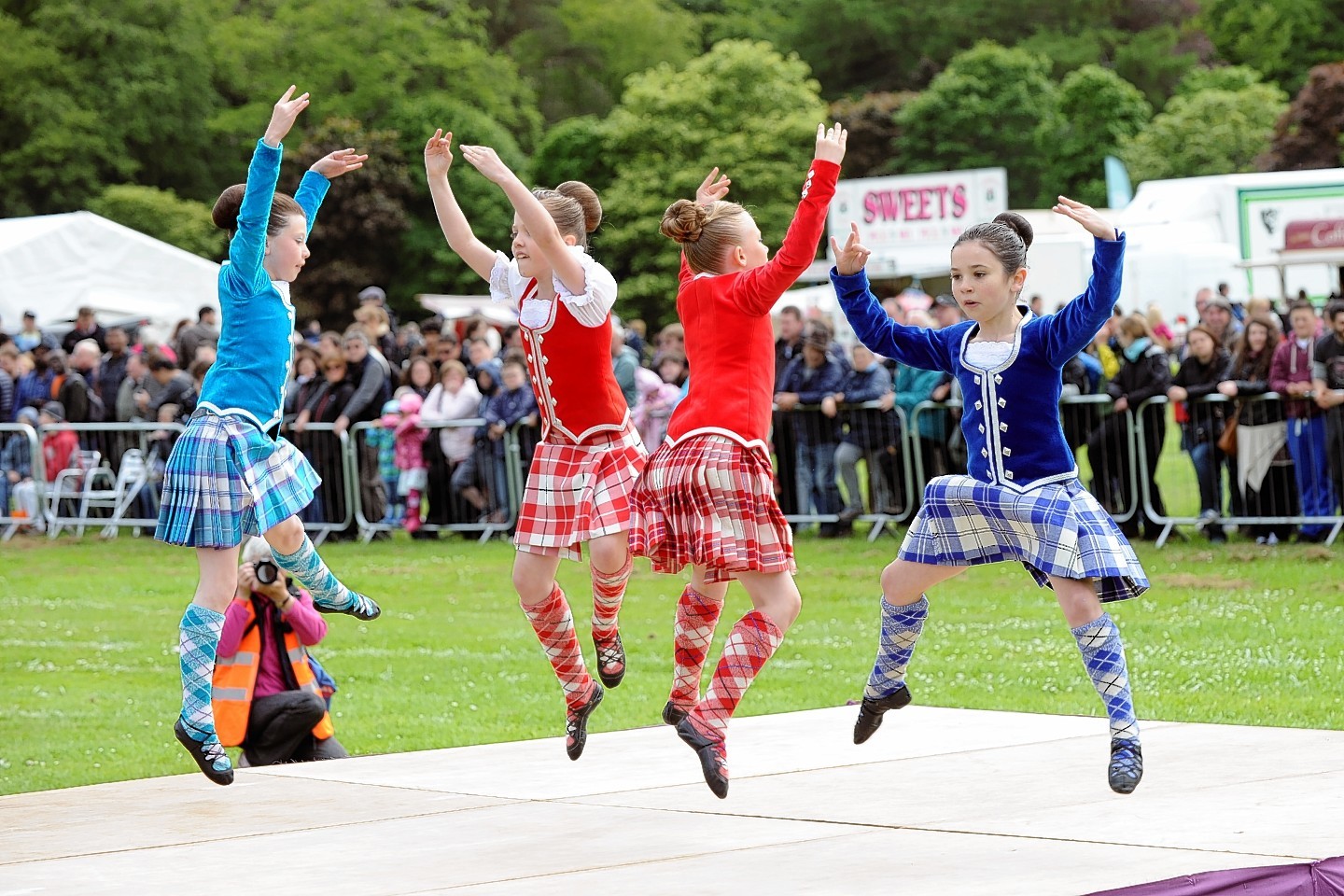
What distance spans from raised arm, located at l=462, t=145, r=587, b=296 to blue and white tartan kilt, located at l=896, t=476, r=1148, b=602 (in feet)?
4.39

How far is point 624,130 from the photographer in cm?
5375

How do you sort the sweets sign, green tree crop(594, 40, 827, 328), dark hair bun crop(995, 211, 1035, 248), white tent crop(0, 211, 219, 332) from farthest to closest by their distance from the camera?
green tree crop(594, 40, 827, 328) < the sweets sign < white tent crop(0, 211, 219, 332) < dark hair bun crop(995, 211, 1035, 248)

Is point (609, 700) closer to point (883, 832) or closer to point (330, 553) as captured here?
point (883, 832)

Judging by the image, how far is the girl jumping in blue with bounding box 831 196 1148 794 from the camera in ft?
17.6

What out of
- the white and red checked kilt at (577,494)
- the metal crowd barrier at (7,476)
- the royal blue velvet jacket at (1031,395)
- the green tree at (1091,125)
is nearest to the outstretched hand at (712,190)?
the white and red checked kilt at (577,494)

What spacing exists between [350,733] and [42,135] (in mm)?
50904

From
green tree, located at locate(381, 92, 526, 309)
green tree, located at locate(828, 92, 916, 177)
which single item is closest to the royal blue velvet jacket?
green tree, located at locate(381, 92, 526, 309)

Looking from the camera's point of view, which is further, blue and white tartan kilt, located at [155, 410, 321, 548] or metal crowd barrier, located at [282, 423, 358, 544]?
metal crowd barrier, located at [282, 423, 358, 544]

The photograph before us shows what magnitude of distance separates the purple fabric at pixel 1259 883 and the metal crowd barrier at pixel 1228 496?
9079 mm

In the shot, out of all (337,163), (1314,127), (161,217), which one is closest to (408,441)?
(337,163)

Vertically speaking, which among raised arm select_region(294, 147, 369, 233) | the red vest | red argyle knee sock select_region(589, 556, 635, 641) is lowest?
red argyle knee sock select_region(589, 556, 635, 641)

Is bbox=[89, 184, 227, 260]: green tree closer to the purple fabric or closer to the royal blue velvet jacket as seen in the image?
the royal blue velvet jacket

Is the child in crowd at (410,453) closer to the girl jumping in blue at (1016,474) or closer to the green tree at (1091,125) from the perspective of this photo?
the girl jumping in blue at (1016,474)

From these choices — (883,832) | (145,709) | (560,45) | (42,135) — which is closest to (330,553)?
(145,709)
